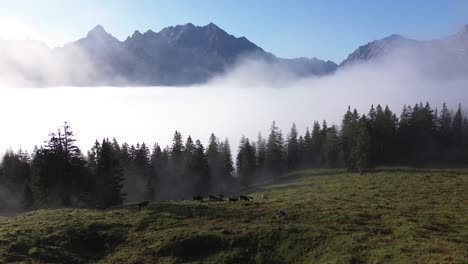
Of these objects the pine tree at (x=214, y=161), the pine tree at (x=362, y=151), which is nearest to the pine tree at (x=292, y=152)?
the pine tree at (x=214, y=161)

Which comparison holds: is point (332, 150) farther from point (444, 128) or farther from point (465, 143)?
point (465, 143)

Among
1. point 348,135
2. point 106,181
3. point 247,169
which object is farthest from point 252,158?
point 106,181

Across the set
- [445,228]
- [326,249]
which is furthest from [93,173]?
[445,228]

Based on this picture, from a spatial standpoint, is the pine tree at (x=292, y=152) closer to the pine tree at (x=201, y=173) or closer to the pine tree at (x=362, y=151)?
the pine tree at (x=362, y=151)

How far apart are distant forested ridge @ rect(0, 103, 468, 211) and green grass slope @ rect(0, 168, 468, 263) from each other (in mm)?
36994

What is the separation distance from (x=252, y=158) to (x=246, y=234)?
9508 centimetres

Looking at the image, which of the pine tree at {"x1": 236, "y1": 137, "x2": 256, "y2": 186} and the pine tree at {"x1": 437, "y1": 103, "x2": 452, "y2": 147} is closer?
the pine tree at {"x1": 236, "y1": 137, "x2": 256, "y2": 186}

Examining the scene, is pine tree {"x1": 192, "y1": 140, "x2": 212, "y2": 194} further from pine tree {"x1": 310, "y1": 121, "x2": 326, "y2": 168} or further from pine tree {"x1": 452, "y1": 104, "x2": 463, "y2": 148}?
pine tree {"x1": 452, "y1": 104, "x2": 463, "y2": 148}

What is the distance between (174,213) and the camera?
49.3 meters

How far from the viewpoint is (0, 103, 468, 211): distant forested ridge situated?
10209cm

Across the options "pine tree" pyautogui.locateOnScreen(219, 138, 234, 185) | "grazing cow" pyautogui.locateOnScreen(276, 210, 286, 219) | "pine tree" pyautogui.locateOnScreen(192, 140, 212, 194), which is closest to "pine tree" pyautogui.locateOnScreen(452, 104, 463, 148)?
"pine tree" pyautogui.locateOnScreen(219, 138, 234, 185)

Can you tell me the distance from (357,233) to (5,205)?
9284 cm

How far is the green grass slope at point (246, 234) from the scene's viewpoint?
3469cm

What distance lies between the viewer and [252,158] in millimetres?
134375
